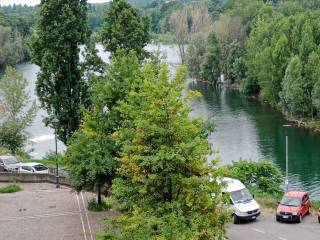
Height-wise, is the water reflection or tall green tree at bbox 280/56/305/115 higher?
A: tall green tree at bbox 280/56/305/115

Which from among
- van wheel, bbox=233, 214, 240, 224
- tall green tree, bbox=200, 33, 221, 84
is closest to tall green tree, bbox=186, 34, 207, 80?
tall green tree, bbox=200, 33, 221, 84

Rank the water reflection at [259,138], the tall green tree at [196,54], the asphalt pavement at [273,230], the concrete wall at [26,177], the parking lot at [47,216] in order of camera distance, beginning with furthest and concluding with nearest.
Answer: the tall green tree at [196,54] < the water reflection at [259,138] < the concrete wall at [26,177] < the parking lot at [47,216] < the asphalt pavement at [273,230]

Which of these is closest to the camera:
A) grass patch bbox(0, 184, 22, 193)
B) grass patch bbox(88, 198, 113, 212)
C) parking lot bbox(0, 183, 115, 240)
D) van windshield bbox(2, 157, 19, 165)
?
parking lot bbox(0, 183, 115, 240)

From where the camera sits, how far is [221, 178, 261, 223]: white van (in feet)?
100

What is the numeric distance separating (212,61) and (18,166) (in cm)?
7013

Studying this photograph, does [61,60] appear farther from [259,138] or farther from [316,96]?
[316,96]

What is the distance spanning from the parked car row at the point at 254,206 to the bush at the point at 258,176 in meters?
6.83

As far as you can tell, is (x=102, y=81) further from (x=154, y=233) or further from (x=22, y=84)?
(x=22, y=84)

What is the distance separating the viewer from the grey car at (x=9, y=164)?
44.5 meters

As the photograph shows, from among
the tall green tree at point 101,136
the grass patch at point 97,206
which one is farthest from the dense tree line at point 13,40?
the tall green tree at point 101,136

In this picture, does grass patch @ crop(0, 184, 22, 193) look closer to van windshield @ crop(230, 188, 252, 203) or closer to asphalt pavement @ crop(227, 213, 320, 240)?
van windshield @ crop(230, 188, 252, 203)

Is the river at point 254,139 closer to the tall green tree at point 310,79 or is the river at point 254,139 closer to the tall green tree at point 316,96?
the tall green tree at point 316,96

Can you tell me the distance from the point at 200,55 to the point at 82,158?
8821cm

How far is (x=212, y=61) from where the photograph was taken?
110 m
